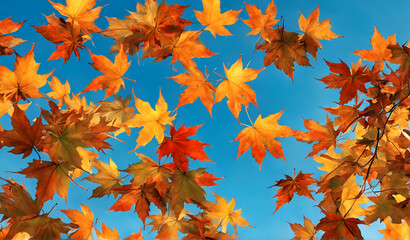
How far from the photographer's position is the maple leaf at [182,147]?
182 cm

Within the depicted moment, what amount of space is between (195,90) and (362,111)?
1.23 m

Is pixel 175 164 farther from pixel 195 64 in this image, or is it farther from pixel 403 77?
pixel 403 77

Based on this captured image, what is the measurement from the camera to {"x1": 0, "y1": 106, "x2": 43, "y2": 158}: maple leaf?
5.00 ft

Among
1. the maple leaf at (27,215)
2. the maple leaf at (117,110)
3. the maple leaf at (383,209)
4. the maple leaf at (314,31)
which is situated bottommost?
the maple leaf at (27,215)

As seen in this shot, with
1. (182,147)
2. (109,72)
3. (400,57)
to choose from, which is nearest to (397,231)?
(400,57)

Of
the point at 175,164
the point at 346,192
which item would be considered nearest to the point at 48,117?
the point at 175,164

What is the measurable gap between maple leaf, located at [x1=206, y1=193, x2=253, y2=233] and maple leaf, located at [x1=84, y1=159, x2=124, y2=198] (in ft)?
2.28

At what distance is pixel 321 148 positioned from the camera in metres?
2.21

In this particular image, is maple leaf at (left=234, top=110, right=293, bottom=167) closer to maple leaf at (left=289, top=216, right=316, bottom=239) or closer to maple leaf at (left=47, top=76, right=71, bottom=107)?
maple leaf at (left=289, top=216, right=316, bottom=239)

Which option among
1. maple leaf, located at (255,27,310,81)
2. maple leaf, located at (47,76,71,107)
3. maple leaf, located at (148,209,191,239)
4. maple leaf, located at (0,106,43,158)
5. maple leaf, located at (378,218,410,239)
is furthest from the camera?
maple leaf, located at (47,76,71,107)

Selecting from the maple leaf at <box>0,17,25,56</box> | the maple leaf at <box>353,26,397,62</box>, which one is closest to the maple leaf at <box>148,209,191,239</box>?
the maple leaf at <box>0,17,25,56</box>

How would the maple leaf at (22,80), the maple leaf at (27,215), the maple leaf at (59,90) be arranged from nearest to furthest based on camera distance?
the maple leaf at (27,215), the maple leaf at (22,80), the maple leaf at (59,90)

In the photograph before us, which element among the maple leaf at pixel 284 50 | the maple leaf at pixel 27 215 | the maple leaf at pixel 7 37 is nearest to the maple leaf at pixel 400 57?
the maple leaf at pixel 284 50

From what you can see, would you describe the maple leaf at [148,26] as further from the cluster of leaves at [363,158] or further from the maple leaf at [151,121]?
the cluster of leaves at [363,158]
